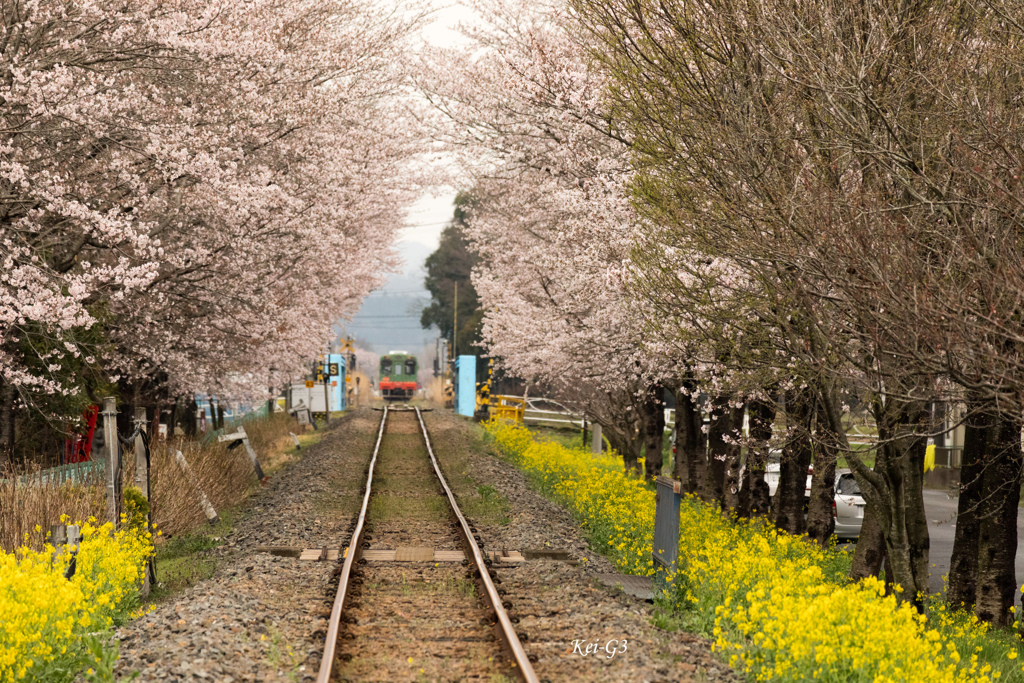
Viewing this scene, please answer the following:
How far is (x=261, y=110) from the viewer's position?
17406mm

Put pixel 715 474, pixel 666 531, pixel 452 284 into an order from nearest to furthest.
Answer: pixel 666 531
pixel 715 474
pixel 452 284

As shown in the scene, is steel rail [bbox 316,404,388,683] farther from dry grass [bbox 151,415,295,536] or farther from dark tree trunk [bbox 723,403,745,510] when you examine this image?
dark tree trunk [bbox 723,403,745,510]

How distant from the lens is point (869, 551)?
40.2ft

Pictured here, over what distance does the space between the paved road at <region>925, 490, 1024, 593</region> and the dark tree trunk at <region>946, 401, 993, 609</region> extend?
2329mm

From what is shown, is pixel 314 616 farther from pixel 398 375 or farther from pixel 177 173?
pixel 398 375

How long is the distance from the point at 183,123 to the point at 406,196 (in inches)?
531

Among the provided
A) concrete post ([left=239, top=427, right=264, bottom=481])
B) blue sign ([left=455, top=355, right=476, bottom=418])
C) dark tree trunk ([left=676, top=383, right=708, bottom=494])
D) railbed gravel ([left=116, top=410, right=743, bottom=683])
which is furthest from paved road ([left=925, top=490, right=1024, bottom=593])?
blue sign ([left=455, top=355, right=476, bottom=418])

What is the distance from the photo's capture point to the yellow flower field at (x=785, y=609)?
22.3ft

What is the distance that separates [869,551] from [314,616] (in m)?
7.00

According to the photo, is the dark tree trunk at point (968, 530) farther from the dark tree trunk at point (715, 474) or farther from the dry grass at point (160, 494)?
the dry grass at point (160, 494)

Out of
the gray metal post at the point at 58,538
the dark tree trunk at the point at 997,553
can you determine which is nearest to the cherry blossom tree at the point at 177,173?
the gray metal post at the point at 58,538

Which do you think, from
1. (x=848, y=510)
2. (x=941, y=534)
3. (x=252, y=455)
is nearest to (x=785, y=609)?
Result: (x=848, y=510)

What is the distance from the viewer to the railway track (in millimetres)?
7578

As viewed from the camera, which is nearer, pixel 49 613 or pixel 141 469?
pixel 49 613
